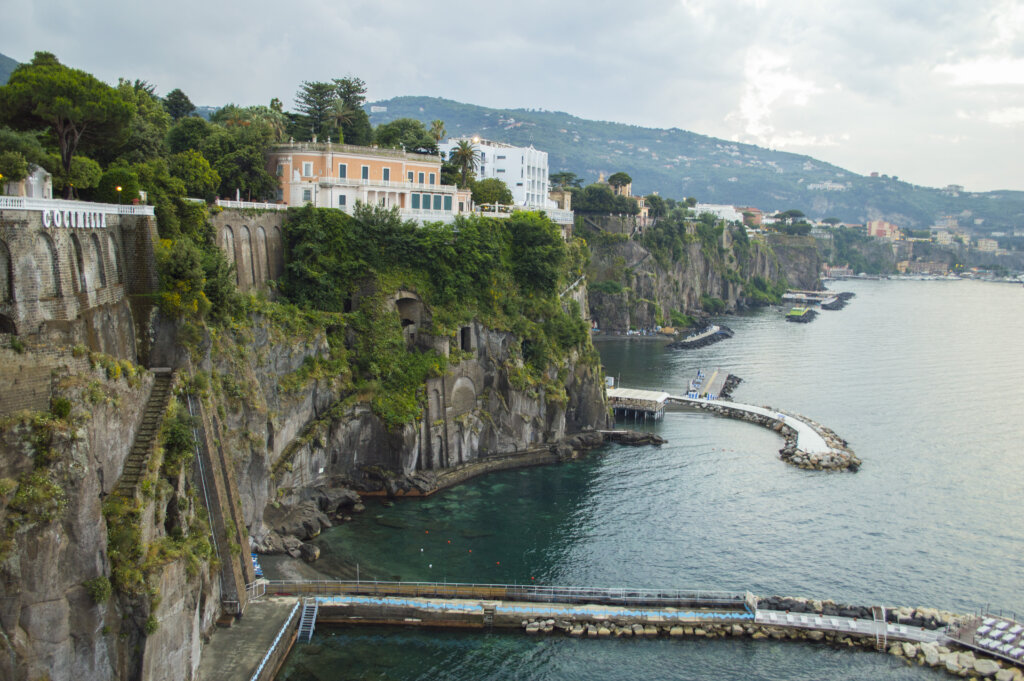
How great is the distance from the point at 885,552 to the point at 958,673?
1101cm

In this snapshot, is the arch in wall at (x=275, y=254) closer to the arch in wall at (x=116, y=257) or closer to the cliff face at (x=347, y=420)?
the cliff face at (x=347, y=420)

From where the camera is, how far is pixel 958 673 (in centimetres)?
3556

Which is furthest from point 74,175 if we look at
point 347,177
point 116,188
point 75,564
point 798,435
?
point 798,435

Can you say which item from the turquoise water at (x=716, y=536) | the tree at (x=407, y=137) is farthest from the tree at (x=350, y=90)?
the turquoise water at (x=716, y=536)

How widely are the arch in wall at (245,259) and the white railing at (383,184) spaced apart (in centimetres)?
1056

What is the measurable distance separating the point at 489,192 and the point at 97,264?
2000 inches

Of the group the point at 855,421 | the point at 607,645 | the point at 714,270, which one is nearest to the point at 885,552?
the point at 607,645

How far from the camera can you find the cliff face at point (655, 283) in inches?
4840

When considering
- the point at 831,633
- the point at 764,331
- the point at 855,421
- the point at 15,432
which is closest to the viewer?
the point at 15,432

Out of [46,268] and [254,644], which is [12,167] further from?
[254,644]

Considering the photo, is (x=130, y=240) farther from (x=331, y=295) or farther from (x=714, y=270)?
(x=714, y=270)

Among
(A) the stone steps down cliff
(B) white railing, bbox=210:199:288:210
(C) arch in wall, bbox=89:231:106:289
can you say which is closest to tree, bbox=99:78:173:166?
(B) white railing, bbox=210:199:288:210

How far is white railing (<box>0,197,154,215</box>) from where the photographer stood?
27453mm

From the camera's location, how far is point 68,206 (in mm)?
30594
